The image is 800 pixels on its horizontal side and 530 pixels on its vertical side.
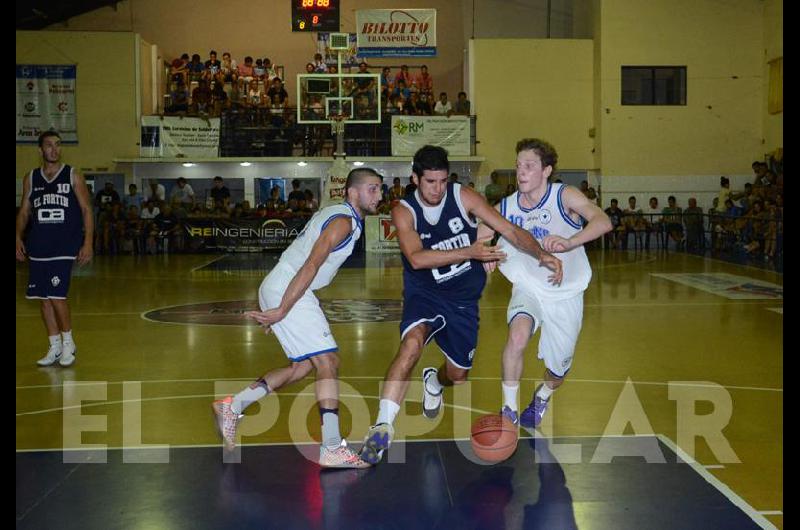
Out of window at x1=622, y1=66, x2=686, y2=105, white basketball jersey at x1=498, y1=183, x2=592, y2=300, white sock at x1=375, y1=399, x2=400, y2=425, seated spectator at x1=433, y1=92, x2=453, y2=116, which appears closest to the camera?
white sock at x1=375, y1=399, x2=400, y2=425

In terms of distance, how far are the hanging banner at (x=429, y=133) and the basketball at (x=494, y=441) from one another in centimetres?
2073

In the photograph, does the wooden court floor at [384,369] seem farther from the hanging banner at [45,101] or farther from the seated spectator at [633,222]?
the hanging banner at [45,101]

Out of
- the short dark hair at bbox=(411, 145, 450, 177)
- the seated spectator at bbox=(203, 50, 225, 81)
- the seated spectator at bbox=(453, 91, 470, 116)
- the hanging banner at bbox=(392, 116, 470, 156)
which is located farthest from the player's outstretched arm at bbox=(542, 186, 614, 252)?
the seated spectator at bbox=(203, 50, 225, 81)

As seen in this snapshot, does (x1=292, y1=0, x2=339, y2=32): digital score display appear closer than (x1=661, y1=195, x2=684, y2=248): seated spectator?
Yes

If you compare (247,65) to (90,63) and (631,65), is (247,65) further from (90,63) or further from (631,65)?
(631,65)

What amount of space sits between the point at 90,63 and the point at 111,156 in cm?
271

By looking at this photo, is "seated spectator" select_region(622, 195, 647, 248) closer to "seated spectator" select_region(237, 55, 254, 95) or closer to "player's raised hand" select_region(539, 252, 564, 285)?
"seated spectator" select_region(237, 55, 254, 95)

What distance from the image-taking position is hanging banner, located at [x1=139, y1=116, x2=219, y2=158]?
2614cm

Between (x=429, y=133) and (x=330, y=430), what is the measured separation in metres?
21.3

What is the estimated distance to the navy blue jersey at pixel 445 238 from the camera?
5.93m

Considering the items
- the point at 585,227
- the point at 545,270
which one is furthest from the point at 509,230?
the point at 545,270

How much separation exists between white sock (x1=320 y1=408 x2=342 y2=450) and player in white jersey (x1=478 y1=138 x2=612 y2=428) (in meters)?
1.26

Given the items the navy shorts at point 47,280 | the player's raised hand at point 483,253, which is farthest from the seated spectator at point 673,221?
the player's raised hand at point 483,253

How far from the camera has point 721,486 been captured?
5.02 metres
